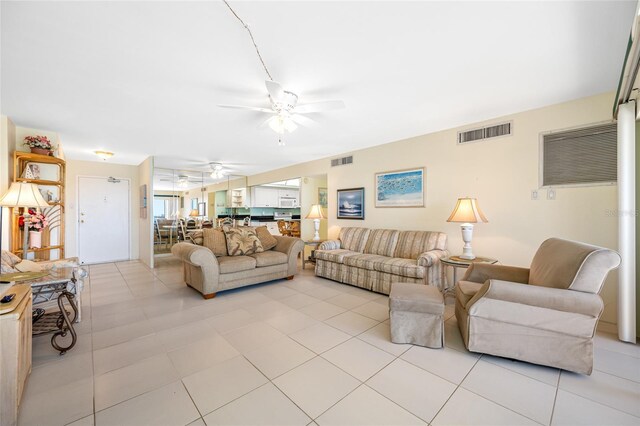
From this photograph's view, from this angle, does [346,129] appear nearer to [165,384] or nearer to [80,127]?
[165,384]

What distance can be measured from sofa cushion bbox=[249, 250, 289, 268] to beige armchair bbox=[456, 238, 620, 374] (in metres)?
2.86

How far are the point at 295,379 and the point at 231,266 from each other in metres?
2.22

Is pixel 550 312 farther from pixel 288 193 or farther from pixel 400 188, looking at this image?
pixel 288 193

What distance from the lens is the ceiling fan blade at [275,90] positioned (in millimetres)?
1953

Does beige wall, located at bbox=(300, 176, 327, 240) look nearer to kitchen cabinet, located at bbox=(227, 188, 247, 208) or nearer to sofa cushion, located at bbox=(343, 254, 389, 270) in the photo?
sofa cushion, located at bbox=(343, 254, 389, 270)

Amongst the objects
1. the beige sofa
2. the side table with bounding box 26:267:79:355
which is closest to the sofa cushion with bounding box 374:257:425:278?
the beige sofa

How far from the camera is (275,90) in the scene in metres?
2.05

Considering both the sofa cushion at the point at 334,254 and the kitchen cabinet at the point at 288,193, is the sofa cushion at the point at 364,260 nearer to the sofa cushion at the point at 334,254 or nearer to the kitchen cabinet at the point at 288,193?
the sofa cushion at the point at 334,254

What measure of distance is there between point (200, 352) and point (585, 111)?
15.1 feet

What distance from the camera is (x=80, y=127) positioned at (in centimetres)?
367

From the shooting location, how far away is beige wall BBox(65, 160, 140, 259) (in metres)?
5.70

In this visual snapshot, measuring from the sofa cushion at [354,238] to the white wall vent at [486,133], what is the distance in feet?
6.83

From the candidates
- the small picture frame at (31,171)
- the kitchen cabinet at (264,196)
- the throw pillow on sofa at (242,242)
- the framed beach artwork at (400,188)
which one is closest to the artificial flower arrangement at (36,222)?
the small picture frame at (31,171)

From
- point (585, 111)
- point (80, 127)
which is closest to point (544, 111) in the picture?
point (585, 111)
